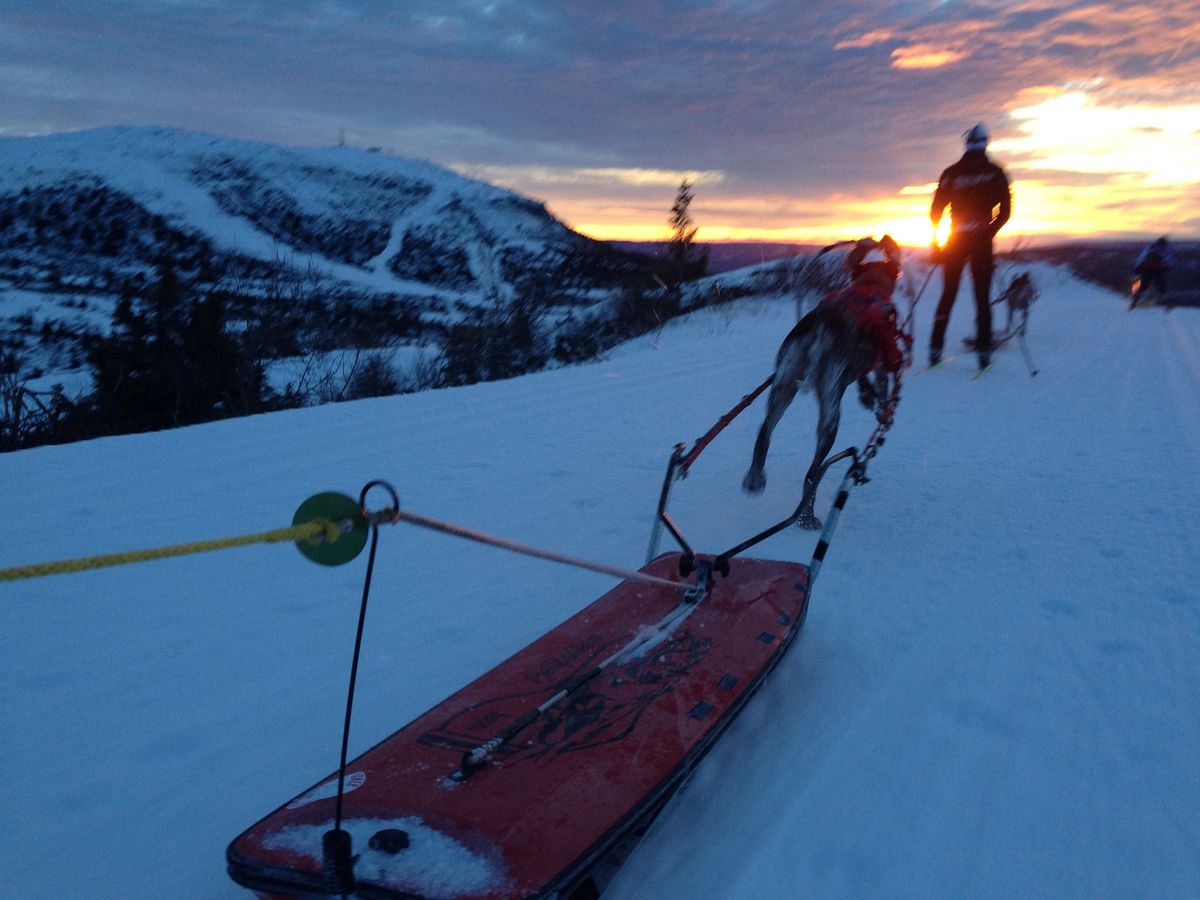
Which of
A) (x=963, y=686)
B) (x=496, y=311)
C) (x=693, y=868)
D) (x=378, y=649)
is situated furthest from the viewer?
(x=496, y=311)

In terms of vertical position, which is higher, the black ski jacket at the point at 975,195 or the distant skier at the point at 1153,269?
the black ski jacket at the point at 975,195

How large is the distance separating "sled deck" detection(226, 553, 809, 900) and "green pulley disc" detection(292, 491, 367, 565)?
2.06 feet

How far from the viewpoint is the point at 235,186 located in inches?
3061

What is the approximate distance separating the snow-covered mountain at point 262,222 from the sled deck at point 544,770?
3584 cm

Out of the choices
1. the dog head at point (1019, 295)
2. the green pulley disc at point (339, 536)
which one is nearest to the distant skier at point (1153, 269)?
the dog head at point (1019, 295)

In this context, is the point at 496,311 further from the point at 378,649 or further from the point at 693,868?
the point at 693,868

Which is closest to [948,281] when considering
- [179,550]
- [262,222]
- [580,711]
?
[580,711]

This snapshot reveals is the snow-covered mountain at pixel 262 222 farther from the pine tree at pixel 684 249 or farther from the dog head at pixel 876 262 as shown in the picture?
the dog head at pixel 876 262

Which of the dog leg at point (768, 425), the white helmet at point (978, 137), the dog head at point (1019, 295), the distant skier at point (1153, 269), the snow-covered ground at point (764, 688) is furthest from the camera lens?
the distant skier at point (1153, 269)

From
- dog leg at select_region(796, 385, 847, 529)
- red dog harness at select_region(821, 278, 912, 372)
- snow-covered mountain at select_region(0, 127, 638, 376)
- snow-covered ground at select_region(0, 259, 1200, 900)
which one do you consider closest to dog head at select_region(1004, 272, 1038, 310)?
snow-covered ground at select_region(0, 259, 1200, 900)

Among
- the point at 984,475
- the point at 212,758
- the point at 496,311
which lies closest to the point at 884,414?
the point at 984,475

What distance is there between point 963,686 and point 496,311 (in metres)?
13.8

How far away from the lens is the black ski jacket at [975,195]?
8531 mm

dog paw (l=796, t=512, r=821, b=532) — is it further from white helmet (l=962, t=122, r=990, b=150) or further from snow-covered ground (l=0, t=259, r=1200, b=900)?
white helmet (l=962, t=122, r=990, b=150)
